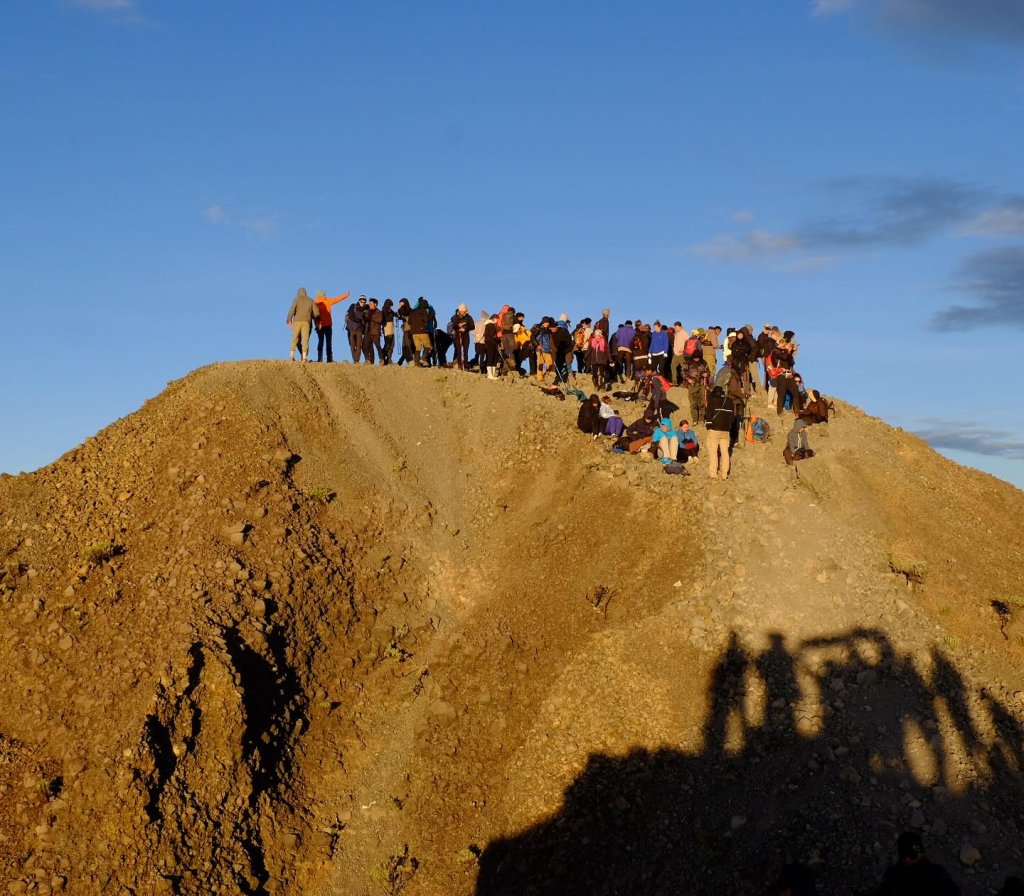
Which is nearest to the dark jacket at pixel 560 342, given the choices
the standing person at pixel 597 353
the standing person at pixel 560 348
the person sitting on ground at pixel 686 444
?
the standing person at pixel 560 348

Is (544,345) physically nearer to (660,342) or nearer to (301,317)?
(660,342)

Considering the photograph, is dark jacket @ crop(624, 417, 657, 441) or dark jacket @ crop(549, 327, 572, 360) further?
dark jacket @ crop(549, 327, 572, 360)

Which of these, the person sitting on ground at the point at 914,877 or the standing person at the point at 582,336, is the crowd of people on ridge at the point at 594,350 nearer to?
the standing person at the point at 582,336

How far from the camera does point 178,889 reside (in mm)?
15008

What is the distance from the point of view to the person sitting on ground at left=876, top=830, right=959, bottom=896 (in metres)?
9.93

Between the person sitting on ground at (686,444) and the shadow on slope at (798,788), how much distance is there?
21.3 feet

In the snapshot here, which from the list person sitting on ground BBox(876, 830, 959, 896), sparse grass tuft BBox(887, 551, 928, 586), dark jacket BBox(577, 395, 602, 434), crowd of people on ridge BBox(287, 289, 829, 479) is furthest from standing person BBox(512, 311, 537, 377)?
person sitting on ground BBox(876, 830, 959, 896)

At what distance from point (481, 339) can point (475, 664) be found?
42.3 ft

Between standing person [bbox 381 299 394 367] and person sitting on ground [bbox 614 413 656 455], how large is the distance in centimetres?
804

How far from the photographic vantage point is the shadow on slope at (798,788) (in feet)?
47.8

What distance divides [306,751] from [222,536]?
15.8ft

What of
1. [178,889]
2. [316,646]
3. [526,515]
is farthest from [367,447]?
[178,889]

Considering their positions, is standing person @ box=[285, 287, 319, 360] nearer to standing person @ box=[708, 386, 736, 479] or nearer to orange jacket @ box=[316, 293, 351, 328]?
orange jacket @ box=[316, 293, 351, 328]

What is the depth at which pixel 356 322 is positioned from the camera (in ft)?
92.9
